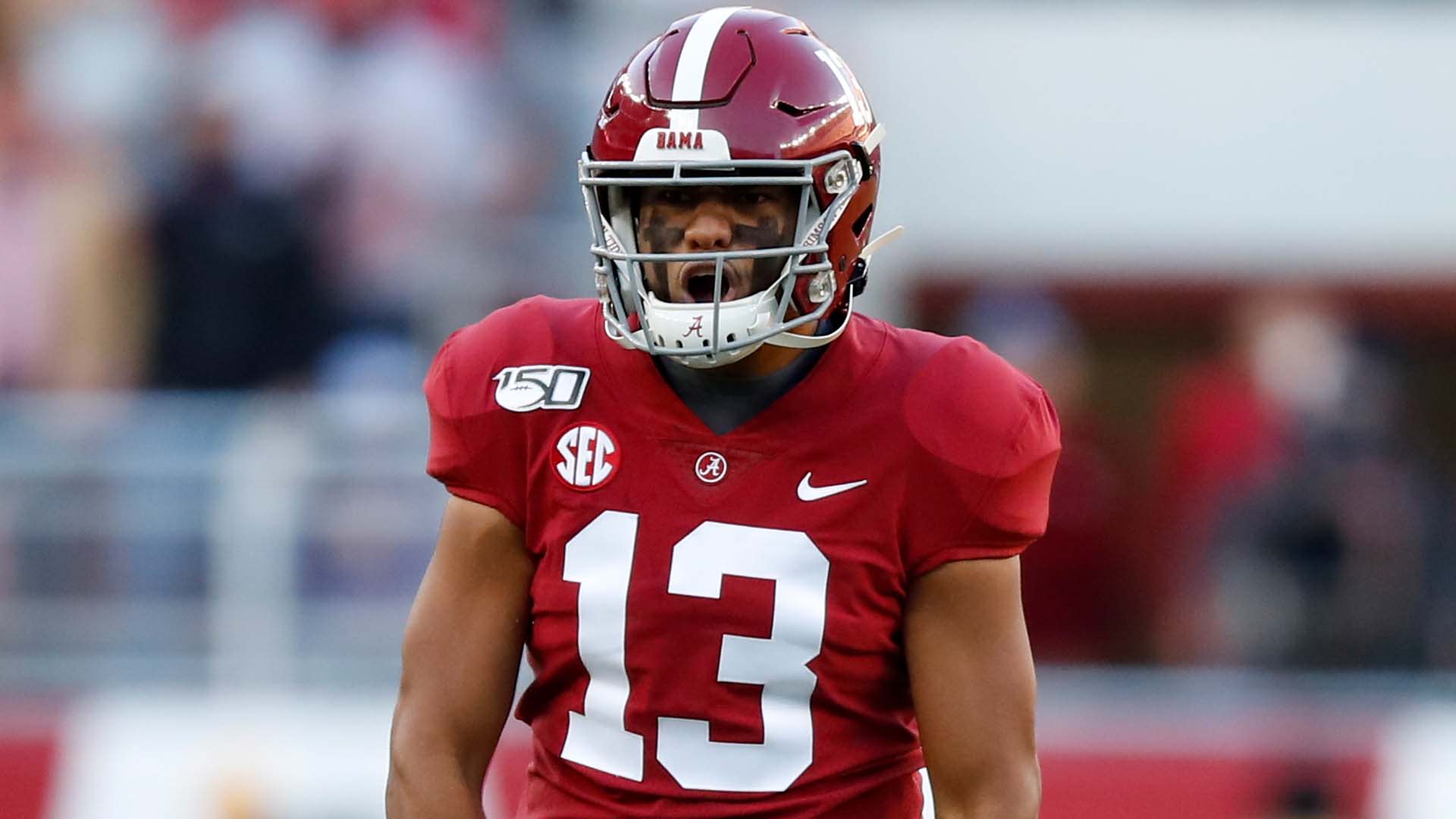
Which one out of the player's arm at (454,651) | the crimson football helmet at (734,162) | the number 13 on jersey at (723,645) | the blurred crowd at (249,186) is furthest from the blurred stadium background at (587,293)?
the crimson football helmet at (734,162)

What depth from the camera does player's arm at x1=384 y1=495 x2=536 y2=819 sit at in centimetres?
279

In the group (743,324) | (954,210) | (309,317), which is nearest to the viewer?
(743,324)

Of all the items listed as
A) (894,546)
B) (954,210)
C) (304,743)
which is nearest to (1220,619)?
(954,210)

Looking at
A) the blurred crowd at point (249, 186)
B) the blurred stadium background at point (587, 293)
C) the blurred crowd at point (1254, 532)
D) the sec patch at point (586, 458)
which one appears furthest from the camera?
the blurred crowd at point (1254, 532)

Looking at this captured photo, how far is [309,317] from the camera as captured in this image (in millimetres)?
6688

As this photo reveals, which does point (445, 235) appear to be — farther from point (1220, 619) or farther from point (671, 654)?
point (671, 654)

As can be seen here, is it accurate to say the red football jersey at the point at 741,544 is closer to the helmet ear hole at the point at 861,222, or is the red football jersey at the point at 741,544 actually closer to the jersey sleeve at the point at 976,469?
the jersey sleeve at the point at 976,469

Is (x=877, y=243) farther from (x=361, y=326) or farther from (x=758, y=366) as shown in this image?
(x=361, y=326)

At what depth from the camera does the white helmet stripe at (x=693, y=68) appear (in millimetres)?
2707

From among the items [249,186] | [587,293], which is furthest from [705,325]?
[587,293]

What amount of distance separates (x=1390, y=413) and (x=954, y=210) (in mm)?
1962

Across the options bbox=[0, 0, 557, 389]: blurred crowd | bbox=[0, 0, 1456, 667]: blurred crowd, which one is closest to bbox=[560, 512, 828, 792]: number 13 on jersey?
bbox=[0, 0, 1456, 667]: blurred crowd

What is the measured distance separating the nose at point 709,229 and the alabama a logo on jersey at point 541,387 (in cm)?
24

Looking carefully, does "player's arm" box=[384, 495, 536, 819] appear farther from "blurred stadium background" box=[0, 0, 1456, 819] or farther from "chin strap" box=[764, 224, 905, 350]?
"blurred stadium background" box=[0, 0, 1456, 819]
